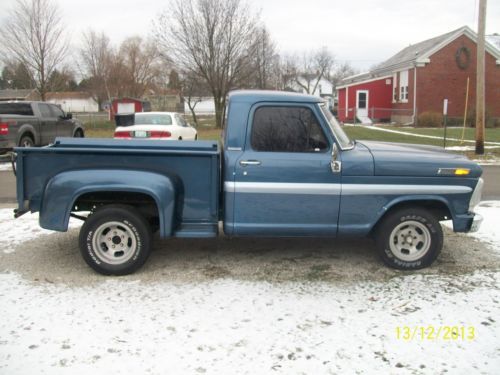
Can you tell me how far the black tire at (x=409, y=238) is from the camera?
16.5ft

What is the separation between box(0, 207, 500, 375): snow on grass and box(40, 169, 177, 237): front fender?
0.66m

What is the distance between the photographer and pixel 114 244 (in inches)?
195

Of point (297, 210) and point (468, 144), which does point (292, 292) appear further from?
point (468, 144)

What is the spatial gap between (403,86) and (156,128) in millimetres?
28551

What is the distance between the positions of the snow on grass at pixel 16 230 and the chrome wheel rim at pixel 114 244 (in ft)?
5.29

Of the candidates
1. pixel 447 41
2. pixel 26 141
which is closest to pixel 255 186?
pixel 26 141

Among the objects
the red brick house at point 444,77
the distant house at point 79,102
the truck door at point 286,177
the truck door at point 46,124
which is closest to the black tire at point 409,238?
the truck door at point 286,177

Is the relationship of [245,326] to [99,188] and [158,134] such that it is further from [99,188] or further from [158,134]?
[158,134]

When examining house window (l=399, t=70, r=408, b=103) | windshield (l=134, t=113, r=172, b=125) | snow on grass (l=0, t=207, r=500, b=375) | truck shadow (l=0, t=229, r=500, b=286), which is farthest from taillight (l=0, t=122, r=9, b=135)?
house window (l=399, t=70, r=408, b=103)

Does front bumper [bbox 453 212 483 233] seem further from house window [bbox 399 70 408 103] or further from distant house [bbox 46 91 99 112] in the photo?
distant house [bbox 46 91 99 112]

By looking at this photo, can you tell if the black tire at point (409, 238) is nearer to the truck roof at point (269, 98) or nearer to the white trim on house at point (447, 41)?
the truck roof at point (269, 98)

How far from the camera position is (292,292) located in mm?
4566

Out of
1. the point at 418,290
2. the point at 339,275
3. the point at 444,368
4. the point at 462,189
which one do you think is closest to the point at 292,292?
the point at 339,275
